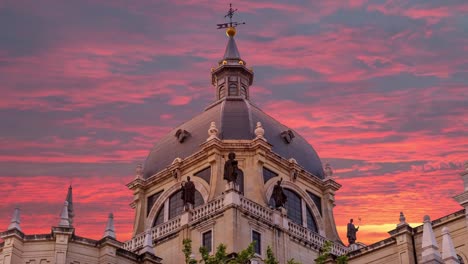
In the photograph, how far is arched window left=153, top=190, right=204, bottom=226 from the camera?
232ft

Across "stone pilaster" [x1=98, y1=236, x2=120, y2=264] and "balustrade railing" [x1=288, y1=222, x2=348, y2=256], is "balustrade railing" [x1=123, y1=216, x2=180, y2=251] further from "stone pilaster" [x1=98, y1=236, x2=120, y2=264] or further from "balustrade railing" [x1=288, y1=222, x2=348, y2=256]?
"stone pilaster" [x1=98, y1=236, x2=120, y2=264]

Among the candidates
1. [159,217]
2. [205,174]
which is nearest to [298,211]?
[205,174]

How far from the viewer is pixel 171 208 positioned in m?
71.8

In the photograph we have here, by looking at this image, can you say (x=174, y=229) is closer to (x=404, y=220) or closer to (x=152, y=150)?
(x=152, y=150)

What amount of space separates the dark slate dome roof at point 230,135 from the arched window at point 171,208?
338 centimetres

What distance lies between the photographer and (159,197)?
239 ft

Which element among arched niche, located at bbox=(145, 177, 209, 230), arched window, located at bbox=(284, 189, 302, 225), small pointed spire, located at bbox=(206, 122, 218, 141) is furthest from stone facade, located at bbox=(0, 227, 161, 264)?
arched window, located at bbox=(284, 189, 302, 225)

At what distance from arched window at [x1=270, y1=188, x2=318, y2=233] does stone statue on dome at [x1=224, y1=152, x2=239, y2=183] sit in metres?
7.42

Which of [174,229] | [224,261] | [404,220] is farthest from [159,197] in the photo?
[224,261]

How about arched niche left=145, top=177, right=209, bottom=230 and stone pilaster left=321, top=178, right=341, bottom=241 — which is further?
stone pilaster left=321, top=178, right=341, bottom=241

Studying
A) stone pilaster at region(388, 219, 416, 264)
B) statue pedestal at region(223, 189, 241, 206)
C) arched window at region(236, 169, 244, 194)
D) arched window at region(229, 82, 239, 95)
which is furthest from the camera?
arched window at region(229, 82, 239, 95)

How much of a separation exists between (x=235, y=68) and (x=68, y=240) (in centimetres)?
3229

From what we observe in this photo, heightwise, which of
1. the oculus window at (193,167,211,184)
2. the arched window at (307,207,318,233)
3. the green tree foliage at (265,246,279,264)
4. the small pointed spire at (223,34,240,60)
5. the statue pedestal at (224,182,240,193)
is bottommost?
the green tree foliage at (265,246,279,264)

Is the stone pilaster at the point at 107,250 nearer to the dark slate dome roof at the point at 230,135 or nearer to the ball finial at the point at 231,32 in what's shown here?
the dark slate dome roof at the point at 230,135
